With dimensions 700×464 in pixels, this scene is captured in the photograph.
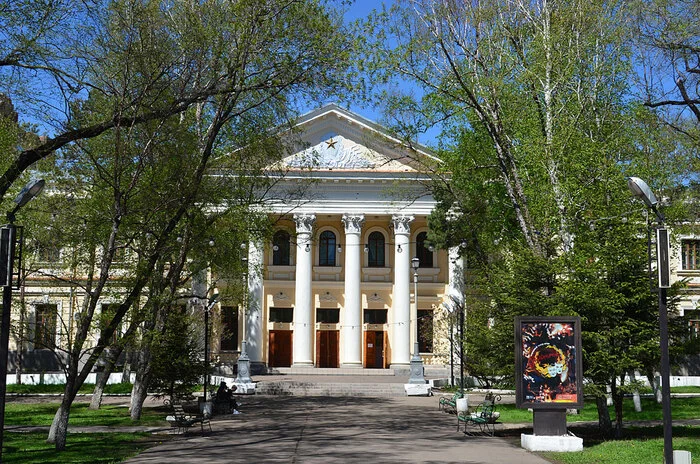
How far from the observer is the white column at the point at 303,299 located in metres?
49.6

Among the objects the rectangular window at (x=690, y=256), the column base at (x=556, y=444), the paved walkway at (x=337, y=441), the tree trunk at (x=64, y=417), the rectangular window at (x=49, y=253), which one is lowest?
the paved walkway at (x=337, y=441)

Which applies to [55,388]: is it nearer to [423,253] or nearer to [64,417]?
[64,417]

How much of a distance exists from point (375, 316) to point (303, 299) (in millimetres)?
6068

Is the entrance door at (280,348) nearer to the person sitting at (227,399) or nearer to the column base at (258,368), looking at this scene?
the column base at (258,368)

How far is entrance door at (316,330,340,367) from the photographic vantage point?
53125mm

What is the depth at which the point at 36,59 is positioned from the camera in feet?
51.4

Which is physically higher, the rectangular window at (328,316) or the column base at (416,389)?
the rectangular window at (328,316)

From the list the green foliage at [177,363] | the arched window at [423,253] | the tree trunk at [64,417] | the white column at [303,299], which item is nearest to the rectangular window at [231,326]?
the white column at [303,299]

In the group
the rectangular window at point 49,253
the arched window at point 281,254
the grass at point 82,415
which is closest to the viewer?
the rectangular window at point 49,253

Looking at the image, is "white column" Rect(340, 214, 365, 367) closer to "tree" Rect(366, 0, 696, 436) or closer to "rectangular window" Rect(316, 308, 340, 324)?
"rectangular window" Rect(316, 308, 340, 324)

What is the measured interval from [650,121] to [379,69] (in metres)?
9.04

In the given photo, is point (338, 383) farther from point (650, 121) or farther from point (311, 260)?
point (650, 121)

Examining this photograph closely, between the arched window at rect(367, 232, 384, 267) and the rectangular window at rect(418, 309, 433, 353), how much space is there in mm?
4364

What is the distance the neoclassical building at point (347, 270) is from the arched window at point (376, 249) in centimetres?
7
